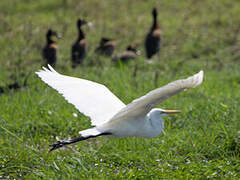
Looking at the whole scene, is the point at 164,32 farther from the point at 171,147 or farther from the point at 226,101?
the point at 171,147

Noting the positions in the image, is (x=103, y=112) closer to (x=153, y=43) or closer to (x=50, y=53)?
(x=50, y=53)

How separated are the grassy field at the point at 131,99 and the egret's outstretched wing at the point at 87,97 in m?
0.37

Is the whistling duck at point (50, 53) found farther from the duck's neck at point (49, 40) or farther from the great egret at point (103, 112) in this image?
the great egret at point (103, 112)

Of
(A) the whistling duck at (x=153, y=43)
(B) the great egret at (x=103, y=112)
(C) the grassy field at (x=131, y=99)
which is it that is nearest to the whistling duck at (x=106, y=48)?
(C) the grassy field at (x=131, y=99)

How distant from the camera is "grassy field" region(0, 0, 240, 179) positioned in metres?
3.72

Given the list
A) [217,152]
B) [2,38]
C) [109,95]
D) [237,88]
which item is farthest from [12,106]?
[2,38]

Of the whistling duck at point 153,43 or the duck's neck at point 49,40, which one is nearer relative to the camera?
the duck's neck at point 49,40

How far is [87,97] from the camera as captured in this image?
13.2ft

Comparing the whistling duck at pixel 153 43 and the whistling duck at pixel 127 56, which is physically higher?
the whistling duck at pixel 153 43

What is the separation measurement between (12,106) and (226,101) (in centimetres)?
261

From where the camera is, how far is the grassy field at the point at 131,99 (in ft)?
12.2

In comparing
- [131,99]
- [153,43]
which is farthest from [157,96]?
[153,43]

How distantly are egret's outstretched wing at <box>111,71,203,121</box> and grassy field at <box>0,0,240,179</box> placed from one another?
1.54ft

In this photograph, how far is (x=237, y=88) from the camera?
6410 millimetres
